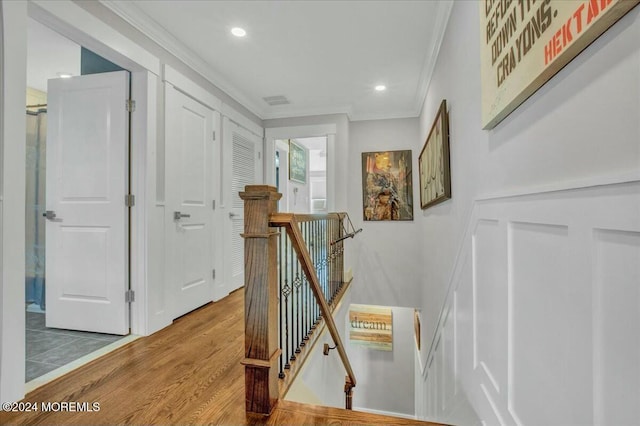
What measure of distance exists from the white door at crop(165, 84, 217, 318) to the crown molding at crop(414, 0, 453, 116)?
2.24 meters

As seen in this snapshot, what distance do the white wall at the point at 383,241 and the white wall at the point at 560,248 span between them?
2.74 metres

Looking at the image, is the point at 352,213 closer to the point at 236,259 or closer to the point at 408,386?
the point at 236,259

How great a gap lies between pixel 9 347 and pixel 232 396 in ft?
3.51

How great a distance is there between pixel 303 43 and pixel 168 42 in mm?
1141

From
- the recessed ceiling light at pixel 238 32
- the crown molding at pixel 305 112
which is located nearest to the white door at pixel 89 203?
the recessed ceiling light at pixel 238 32

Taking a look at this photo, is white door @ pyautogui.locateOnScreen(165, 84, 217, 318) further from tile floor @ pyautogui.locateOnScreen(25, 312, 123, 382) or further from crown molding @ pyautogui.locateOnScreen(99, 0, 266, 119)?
tile floor @ pyautogui.locateOnScreen(25, 312, 123, 382)

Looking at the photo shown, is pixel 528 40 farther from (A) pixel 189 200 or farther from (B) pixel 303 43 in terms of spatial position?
(A) pixel 189 200

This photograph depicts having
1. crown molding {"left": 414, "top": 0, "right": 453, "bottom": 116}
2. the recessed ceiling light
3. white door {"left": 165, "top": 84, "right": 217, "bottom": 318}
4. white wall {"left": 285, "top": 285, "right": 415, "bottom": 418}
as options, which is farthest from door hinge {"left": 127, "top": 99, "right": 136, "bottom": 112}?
white wall {"left": 285, "top": 285, "right": 415, "bottom": 418}

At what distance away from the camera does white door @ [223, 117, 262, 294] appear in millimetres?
3301

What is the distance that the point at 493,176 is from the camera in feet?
3.98

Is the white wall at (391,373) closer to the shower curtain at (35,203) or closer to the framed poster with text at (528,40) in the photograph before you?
the shower curtain at (35,203)

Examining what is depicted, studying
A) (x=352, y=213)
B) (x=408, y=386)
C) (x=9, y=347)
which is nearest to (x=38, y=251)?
(x=9, y=347)

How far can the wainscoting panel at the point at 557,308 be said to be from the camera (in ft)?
1.80

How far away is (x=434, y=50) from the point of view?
2527 millimetres
